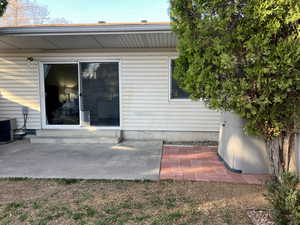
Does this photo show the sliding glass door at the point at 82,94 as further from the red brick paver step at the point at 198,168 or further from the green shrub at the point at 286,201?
the green shrub at the point at 286,201

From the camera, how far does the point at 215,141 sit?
523cm

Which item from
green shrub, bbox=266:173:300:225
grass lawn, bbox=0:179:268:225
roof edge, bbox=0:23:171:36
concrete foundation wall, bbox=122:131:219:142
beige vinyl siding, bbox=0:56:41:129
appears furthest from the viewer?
beige vinyl siding, bbox=0:56:41:129

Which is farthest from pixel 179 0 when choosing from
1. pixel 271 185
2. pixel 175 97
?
pixel 175 97

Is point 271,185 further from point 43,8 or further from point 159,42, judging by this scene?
point 43,8

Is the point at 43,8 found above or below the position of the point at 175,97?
above

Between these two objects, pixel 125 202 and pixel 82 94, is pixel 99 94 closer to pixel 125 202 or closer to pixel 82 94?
pixel 82 94

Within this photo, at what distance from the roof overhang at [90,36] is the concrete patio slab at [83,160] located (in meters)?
2.49

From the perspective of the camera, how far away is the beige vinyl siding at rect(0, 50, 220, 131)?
520 cm

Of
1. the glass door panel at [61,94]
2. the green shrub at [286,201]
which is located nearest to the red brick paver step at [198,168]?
the green shrub at [286,201]

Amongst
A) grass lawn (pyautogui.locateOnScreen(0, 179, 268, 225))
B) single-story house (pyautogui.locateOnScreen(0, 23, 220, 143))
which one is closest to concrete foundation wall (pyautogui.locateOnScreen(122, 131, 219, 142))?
single-story house (pyautogui.locateOnScreen(0, 23, 220, 143))

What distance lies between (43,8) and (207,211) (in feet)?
→ 52.3

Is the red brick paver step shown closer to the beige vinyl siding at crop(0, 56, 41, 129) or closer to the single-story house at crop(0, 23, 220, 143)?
the single-story house at crop(0, 23, 220, 143)

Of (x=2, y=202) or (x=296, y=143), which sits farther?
(x=296, y=143)

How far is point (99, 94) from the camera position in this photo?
5449mm
